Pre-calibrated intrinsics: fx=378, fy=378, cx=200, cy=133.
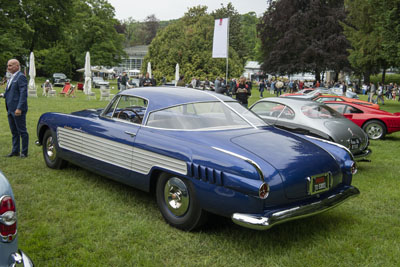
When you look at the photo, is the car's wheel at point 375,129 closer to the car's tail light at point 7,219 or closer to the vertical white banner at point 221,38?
the car's tail light at point 7,219

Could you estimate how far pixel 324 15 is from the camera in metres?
46.7

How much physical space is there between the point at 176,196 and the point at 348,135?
4.55 metres

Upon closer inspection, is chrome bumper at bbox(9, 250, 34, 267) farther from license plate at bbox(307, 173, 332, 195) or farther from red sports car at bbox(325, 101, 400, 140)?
red sports car at bbox(325, 101, 400, 140)

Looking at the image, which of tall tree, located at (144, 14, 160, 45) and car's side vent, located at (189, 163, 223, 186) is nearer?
car's side vent, located at (189, 163, 223, 186)

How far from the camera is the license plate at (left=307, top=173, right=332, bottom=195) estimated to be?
381 centimetres


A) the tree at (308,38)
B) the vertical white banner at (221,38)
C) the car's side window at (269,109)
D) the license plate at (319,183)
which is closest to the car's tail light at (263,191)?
the license plate at (319,183)

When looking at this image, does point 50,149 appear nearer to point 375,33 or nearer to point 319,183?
point 319,183

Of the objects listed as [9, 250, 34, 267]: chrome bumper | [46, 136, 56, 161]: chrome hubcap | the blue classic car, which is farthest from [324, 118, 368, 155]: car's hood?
[9, 250, 34, 267]: chrome bumper

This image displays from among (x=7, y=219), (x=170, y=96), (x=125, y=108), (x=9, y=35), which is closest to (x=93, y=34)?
(x=9, y=35)

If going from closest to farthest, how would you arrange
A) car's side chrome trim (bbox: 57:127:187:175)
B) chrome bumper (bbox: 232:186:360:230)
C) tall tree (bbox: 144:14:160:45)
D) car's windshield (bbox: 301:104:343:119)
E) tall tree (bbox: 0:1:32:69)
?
chrome bumper (bbox: 232:186:360:230)
car's side chrome trim (bbox: 57:127:187:175)
car's windshield (bbox: 301:104:343:119)
tall tree (bbox: 0:1:32:69)
tall tree (bbox: 144:14:160:45)

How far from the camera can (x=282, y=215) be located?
3455 millimetres

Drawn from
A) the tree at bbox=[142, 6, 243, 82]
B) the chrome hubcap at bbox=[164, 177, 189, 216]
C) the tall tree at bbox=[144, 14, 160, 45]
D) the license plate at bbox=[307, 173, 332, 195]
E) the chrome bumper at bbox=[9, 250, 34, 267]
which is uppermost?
the tall tree at bbox=[144, 14, 160, 45]

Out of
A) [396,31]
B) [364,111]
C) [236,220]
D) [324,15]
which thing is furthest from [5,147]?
[324,15]

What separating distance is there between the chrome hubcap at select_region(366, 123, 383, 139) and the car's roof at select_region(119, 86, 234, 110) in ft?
26.2
